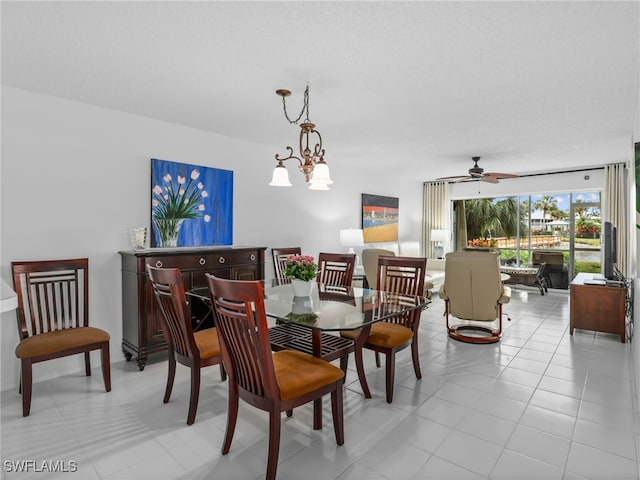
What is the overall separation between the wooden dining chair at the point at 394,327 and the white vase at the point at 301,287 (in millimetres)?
501

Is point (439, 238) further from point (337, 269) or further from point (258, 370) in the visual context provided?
point (258, 370)

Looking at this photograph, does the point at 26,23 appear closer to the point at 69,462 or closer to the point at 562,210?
the point at 69,462

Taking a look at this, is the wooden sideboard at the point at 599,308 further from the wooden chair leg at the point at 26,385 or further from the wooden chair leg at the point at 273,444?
the wooden chair leg at the point at 26,385

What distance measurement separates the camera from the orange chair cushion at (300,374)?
6.15ft

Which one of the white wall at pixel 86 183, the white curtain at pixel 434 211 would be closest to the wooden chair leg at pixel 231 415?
the white wall at pixel 86 183

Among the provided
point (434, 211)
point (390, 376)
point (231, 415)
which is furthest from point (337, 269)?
point (434, 211)

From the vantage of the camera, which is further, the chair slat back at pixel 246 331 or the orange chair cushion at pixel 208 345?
the orange chair cushion at pixel 208 345

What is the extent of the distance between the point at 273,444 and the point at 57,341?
6.14 feet

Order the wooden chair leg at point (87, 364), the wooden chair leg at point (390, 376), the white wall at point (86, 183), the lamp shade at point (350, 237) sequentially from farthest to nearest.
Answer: the lamp shade at point (350, 237), the wooden chair leg at point (87, 364), the white wall at point (86, 183), the wooden chair leg at point (390, 376)

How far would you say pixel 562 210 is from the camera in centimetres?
717

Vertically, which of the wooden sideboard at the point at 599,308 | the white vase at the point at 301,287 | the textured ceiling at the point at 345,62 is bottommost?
the wooden sideboard at the point at 599,308

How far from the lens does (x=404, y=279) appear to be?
324cm

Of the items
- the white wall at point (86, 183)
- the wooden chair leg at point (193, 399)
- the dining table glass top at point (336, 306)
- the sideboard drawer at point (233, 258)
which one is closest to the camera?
the dining table glass top at point (336, 306)

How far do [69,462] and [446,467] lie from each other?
2013 millimetres
